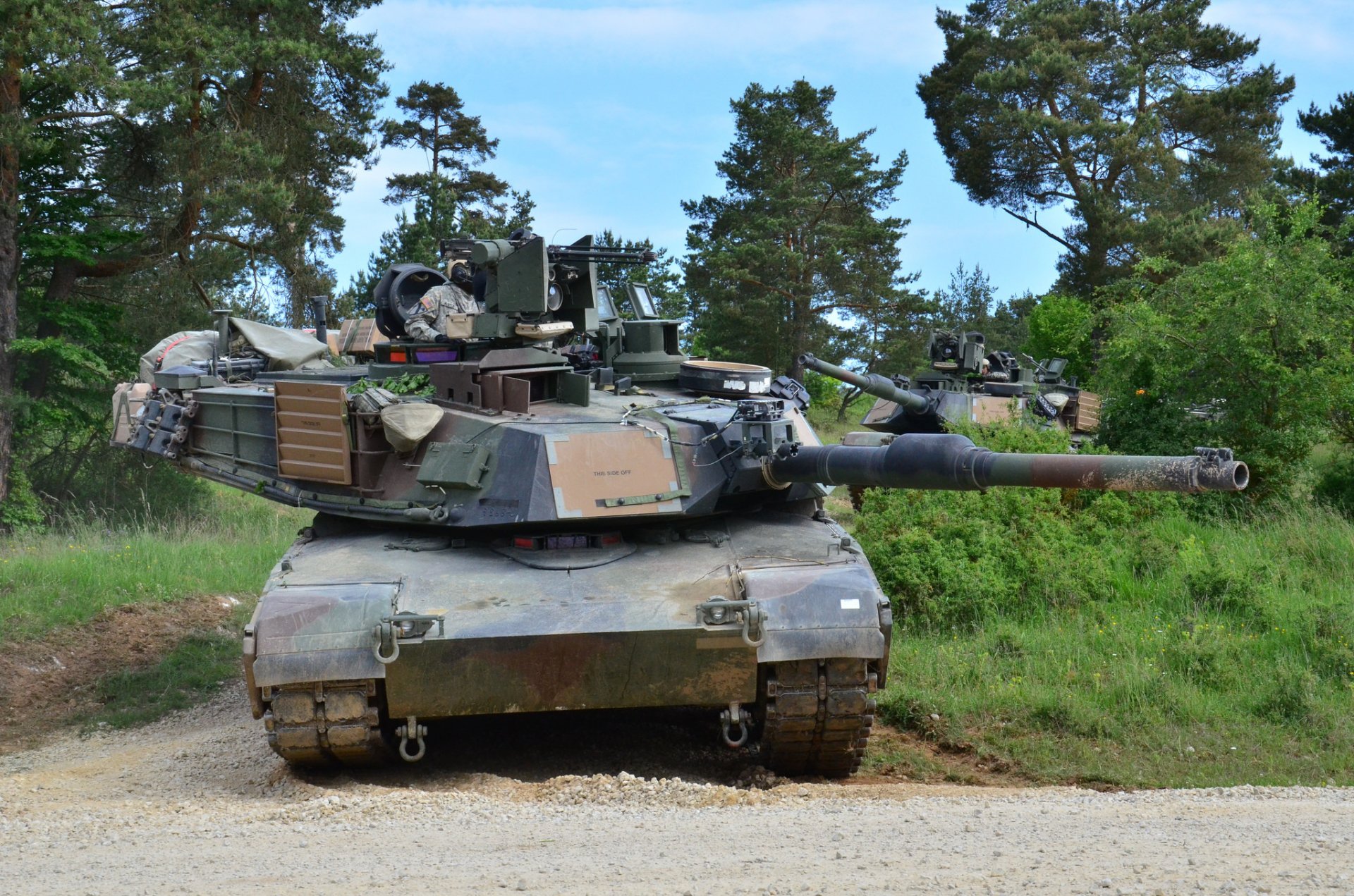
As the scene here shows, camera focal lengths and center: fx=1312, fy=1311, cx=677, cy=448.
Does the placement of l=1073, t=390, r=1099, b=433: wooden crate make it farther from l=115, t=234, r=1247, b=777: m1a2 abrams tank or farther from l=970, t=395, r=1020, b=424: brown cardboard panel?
l=115, t=234, r=1247, b=777: m1a2 abrams tank

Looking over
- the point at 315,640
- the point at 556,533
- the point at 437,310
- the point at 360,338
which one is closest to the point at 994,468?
the point at 556,533

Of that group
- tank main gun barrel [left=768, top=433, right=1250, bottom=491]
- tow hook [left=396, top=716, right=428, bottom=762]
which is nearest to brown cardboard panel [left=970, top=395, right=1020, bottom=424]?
tank main gun barrel [left=768, top=433, right=1250, bottom=491]

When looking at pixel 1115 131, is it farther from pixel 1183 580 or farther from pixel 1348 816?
pixel 1348 816

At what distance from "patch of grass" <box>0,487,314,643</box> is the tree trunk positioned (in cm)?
233

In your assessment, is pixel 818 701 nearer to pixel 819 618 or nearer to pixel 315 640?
pixel 819 618

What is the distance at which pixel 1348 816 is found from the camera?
19.6 ft

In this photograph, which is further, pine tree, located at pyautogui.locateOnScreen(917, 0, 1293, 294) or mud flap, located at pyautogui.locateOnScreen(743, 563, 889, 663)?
pine tree, located at pyautogui.locateOnScreen(917, 0, 1293, 294)

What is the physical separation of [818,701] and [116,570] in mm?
8575

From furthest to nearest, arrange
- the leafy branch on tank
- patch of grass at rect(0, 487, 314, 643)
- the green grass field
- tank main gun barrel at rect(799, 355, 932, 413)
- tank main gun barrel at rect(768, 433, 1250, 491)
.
A: tank main gun barrel at rect(799, 355, 932, 413), patch of grass at rect(0, 487, 314, 643), the green grass field, the leafy branch on tank, tank main gun barrel at rect(768, 433, 1250, 491)

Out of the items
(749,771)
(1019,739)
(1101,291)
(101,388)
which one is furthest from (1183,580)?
(101,388)

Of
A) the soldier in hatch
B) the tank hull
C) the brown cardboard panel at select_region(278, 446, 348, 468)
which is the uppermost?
the soldier in hatch

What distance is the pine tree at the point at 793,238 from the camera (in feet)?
96.5

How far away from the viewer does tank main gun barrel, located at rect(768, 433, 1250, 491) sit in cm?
605

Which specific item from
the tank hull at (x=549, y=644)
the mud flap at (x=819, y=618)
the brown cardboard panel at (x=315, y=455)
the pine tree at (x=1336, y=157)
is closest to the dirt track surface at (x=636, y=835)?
the tank hull at (x=549, y=644)
